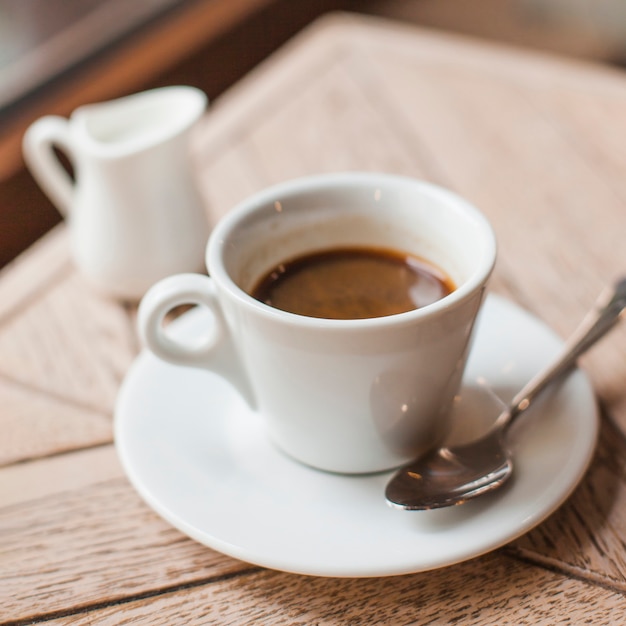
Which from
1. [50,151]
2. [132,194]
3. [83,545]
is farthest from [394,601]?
[50,151]

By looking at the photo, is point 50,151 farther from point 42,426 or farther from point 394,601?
point 394,601

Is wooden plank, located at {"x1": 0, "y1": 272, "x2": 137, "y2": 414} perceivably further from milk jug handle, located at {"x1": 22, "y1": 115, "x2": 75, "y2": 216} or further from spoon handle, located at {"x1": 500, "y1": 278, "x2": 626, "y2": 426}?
spoon handle, located at {"x1": 500, "y1": 278, "x2": 626, "y2": 426}

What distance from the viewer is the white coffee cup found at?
0.44m

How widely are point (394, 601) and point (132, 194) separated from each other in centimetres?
45

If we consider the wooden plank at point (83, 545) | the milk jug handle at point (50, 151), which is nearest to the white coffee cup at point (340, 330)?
the wooden plank at point (83, 545)

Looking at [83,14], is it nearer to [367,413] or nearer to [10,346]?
[10,346]

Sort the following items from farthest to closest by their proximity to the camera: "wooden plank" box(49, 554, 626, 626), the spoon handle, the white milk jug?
1. the white milk jug
2. the spoon handle
3. "wooden plank" box(49, 554, 626, 626)

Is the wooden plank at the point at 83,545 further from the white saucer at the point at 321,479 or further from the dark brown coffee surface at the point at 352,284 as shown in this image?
the dark brown coffee surface at the point at 352,284

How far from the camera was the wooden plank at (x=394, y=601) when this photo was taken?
426 mm

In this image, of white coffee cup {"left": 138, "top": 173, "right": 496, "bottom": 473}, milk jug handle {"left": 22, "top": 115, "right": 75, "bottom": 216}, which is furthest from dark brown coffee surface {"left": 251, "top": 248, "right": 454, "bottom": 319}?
milk jug handle {"left": 22, "top": 115, "right": 75, "bottom": 216}

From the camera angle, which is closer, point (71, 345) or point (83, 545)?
point (83, 545)

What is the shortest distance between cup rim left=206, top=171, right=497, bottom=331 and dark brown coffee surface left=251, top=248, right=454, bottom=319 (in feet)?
0.15

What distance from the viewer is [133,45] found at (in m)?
1.66

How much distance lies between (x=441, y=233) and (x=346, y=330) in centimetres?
16
